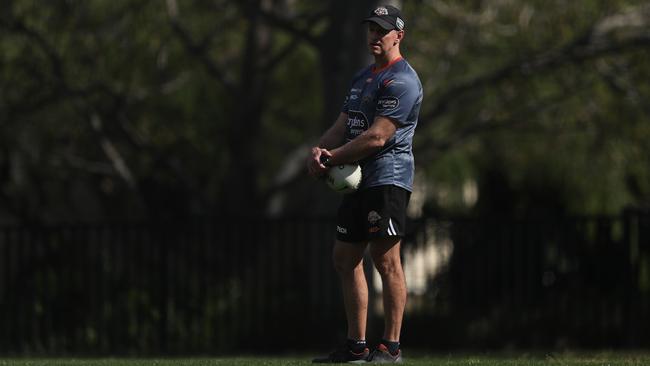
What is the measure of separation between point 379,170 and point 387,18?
858 mm

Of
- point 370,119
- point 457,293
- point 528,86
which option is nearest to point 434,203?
point 528,86

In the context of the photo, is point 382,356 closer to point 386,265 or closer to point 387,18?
point 386,265

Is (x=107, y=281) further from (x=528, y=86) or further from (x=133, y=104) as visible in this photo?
(x=528, y=86)

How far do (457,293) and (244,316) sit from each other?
251cm

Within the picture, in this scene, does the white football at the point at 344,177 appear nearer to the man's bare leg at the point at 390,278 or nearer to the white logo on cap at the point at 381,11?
the man's bare leg at the point at 390,278

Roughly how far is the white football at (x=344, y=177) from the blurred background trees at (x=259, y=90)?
893cm

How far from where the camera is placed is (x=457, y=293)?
16.0 metres

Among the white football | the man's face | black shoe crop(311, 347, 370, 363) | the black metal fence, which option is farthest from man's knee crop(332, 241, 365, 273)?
the black metal fence

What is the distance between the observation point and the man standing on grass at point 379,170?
7676 mm

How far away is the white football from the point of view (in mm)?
7715

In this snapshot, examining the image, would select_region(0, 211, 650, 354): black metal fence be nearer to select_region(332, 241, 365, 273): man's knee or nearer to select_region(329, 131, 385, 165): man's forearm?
select_region(332, 241, 365, 273): man's knee

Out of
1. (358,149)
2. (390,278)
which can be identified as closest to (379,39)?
(358,149)

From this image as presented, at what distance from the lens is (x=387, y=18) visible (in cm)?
771

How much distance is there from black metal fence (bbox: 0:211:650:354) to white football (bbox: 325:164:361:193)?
26.6ft
